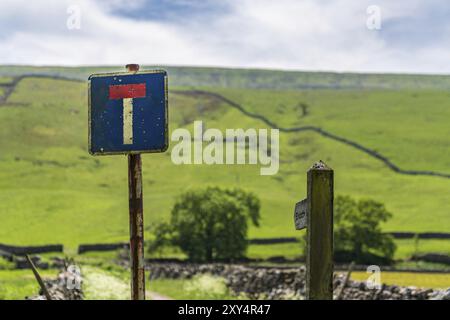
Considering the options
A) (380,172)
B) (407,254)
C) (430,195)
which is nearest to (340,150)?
(380,172)

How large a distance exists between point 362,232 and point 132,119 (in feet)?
254

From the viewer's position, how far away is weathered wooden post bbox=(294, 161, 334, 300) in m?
8.63

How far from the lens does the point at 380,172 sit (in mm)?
150250

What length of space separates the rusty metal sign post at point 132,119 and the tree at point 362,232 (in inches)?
2999

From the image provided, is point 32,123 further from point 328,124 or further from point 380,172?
point 380,172

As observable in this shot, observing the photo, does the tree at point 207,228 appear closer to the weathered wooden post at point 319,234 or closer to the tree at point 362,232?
the tree at point 362,232

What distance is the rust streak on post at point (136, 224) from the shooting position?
1008cm

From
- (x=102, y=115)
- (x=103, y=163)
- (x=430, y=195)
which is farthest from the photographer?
(x=103, y=163)

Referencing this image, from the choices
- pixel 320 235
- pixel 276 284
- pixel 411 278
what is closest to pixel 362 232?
pixel 411 278

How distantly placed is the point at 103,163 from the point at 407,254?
79.9 metres

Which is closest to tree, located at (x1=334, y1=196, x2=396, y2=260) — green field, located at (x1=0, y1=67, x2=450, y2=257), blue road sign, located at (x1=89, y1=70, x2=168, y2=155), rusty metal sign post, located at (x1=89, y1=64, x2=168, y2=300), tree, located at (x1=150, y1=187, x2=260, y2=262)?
green field, located at (x1=0, y1=67, x2=450, y2=257)

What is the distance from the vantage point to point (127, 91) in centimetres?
993

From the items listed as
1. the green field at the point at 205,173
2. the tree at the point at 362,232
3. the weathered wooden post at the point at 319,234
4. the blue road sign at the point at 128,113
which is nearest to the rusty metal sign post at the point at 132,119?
the blue road sign at the point at 128,113
